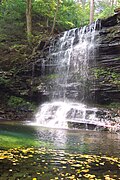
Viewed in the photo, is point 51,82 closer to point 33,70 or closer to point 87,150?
point 33,70

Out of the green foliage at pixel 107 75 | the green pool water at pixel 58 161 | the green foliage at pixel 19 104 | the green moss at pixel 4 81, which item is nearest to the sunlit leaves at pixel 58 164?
the green pool water at pixel 58 161

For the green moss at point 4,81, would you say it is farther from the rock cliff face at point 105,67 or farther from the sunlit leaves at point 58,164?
the sunlit leaves at point 58,164

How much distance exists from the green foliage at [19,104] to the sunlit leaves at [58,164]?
37.3ft

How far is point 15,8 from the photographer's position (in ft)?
82.2

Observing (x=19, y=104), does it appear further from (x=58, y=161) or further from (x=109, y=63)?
(x=58, y=161)

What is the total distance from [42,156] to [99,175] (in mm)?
1913

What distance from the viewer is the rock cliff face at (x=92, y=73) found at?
17328 mm

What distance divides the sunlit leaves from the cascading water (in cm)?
791

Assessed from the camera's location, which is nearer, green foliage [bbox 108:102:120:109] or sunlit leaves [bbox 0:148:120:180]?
sunlit leaves [bbox 0:148:120:180]

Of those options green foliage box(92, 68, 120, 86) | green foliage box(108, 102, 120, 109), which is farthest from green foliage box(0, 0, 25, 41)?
green foliage box(108, 102, 120, 109)

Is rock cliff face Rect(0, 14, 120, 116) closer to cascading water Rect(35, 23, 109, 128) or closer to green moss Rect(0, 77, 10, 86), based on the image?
green moss Rect(0, 77, 10, 86)

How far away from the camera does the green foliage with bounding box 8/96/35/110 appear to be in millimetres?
18766

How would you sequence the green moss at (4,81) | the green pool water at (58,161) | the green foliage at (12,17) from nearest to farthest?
the green pool water at (58,161)
the green moss at (4,81)
the green foliage at (12,17)

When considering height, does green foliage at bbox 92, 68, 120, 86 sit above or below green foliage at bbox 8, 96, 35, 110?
above
